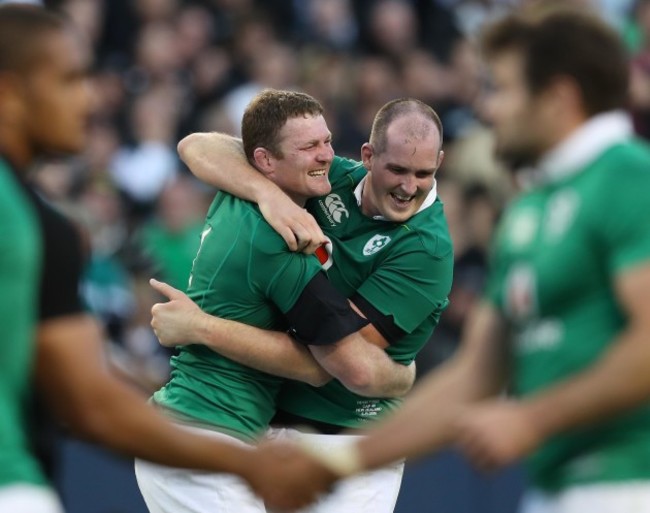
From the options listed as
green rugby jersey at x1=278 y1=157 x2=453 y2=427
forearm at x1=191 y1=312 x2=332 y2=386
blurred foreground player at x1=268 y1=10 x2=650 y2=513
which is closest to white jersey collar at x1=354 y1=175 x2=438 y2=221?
green rugby jersey at x1=278 y1=157 x2=453 y2=427

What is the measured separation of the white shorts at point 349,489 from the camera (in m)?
6.56

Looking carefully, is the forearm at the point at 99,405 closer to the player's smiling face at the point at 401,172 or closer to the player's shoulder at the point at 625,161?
the player's shoulder at the point at 625,161

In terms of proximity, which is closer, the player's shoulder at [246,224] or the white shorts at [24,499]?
the white shorts at [24,499]

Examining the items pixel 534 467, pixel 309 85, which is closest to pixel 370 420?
pixel 534 467

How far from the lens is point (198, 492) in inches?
248

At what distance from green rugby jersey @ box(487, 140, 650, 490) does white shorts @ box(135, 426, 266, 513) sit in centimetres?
224

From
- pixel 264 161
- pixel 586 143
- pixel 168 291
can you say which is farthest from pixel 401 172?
pixel 586 143

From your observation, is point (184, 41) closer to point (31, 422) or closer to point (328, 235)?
point (328, 235)

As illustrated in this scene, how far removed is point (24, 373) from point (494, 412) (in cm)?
127

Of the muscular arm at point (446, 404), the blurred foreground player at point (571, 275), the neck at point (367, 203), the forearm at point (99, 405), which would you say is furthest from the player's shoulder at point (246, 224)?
the blurred foreground player at point (571, 275)

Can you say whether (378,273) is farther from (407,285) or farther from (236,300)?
(236,300)

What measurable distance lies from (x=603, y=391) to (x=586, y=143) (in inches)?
27.9

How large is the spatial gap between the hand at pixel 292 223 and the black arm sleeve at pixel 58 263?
205 centimetres

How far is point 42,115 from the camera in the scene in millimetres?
4227
